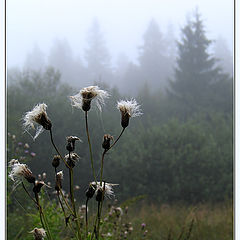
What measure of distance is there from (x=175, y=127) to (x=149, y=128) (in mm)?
235

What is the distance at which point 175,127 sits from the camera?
2924 mm

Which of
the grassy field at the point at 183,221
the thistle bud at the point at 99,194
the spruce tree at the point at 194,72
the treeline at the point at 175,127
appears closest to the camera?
the thistle bud at the point at 99,194

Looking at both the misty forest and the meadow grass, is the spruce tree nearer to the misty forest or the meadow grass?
the misty forest

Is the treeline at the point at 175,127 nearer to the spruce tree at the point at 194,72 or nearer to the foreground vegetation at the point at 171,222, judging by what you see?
the spruce tree at the point at 194,72

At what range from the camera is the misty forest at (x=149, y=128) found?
1.95 meters

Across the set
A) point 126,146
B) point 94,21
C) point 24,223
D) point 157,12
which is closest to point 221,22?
point 157,12

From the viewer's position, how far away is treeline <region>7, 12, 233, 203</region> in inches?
90.5

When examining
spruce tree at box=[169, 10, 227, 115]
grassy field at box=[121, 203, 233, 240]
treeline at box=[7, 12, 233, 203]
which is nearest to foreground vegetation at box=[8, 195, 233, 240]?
grassy field at box=[121, 203, 233, 240]

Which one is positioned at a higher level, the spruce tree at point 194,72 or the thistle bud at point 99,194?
the spruce tree at point 194,72

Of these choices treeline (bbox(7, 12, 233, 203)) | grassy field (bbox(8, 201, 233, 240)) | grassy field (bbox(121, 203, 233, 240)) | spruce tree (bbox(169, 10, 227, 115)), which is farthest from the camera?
spruce tree (bbox(169, 10, 227, 115))

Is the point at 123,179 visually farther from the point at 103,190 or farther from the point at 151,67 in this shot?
the point at 103,190

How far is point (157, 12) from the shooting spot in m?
2.24

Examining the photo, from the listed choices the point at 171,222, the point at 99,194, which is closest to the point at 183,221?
the point at 171,222

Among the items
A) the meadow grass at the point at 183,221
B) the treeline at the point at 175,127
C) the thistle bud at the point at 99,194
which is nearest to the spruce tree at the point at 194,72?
the treeline at the point at 175,127
